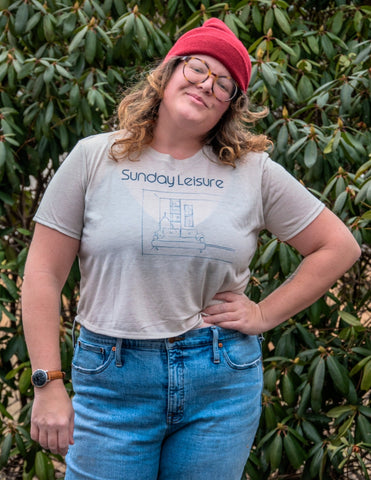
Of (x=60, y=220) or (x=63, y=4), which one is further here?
(x=63, y=4)

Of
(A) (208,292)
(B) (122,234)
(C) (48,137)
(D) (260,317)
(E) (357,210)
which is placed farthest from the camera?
(C) (48,137)

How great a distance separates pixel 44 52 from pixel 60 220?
1.51 m

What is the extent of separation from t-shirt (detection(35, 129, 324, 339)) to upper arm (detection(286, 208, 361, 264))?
198 millimetres

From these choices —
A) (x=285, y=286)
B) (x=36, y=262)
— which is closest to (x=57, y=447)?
(x=36, y=262)

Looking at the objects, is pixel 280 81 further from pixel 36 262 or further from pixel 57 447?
pixel 57 447

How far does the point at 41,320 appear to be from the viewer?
153cm

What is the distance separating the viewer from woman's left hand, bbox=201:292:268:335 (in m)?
1.62

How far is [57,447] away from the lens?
152cm

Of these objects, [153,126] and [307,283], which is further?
[307,283]

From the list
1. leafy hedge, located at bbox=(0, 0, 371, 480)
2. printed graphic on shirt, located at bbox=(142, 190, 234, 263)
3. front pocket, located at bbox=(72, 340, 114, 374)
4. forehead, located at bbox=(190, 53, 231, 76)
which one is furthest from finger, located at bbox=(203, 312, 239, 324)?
leafy hedge, located at bbox=(0, 0, 371, 480)

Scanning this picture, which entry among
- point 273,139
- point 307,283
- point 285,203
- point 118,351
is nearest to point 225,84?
point 285,203

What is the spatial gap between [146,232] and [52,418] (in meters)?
0.45

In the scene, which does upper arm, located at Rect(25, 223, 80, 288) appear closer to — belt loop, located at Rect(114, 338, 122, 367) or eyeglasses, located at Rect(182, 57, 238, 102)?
belt loop, located at Rect(114, 338, 122, 367)

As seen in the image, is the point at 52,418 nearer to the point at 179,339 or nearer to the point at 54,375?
the point at 54,375
